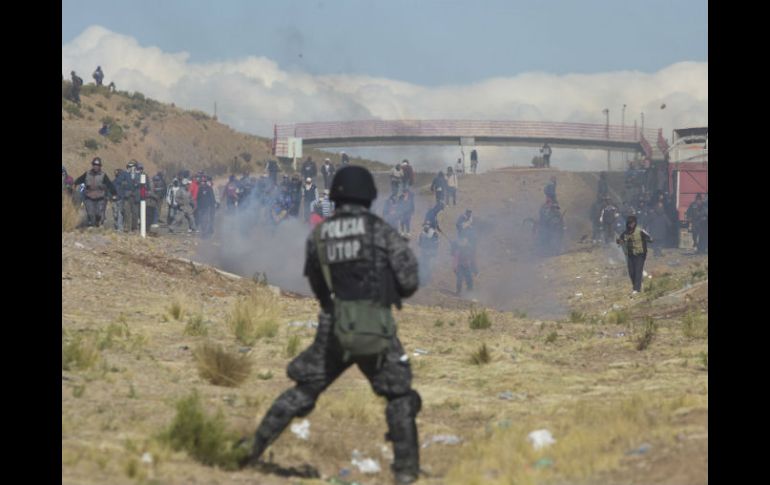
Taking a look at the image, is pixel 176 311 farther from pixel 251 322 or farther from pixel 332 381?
pixel 332 381

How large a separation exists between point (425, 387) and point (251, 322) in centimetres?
337

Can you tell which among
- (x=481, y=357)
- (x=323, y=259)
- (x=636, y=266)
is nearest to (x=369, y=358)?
(x=323, y=259)

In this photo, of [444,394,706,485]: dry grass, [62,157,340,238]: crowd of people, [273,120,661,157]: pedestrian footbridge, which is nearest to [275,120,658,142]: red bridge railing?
[273,120,661,157]: pedestrian footbridge

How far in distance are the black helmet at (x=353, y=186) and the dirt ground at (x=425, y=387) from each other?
5.81ft

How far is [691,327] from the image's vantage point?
1567 centimetres

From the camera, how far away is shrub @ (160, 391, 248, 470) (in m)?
8.04

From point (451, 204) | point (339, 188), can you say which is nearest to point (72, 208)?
point (339, 188)

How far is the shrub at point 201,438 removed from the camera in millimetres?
8036

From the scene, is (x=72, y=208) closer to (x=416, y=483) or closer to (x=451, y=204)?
(x=416, y=483)

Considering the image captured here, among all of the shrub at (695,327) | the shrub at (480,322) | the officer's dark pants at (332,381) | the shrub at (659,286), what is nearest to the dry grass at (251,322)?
the shrub at (480,322)

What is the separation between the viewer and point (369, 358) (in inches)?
303

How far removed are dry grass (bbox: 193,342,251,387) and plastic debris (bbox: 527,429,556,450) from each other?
3.12 meters

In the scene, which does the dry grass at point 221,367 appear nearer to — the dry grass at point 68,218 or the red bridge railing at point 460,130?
the dry grass at point 68,218

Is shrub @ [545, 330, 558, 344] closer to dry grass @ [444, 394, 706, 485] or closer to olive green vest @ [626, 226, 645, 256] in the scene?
dry grass @ [444, 394, 706, 485]
